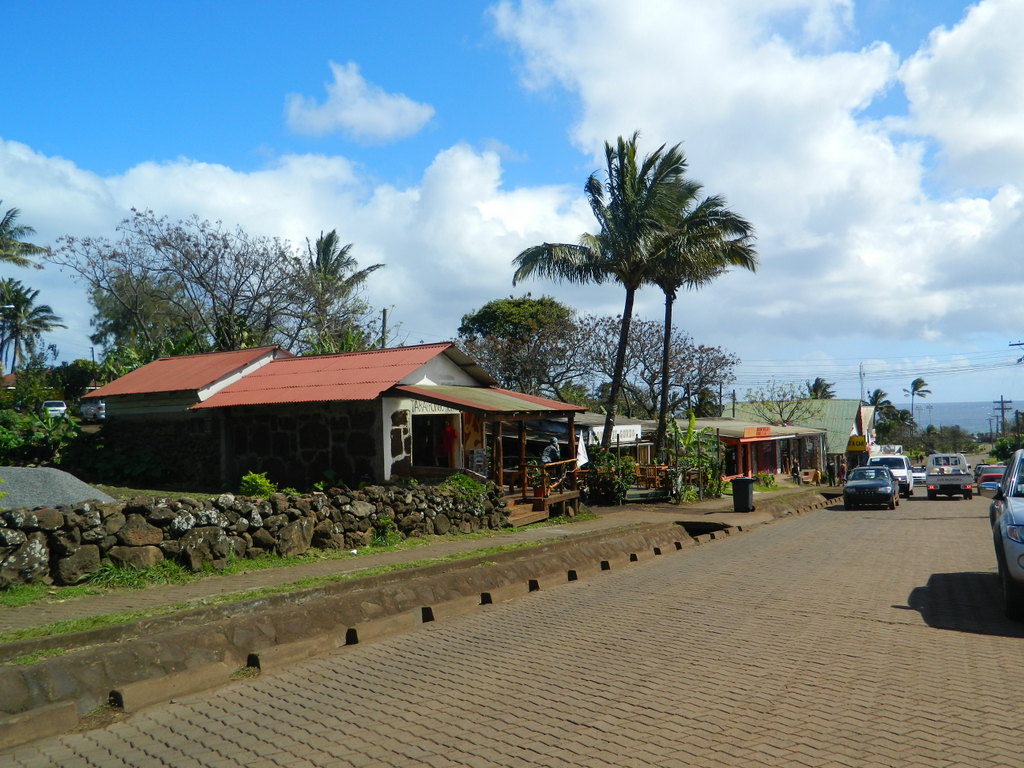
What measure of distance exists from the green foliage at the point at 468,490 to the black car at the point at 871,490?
54.5 ft

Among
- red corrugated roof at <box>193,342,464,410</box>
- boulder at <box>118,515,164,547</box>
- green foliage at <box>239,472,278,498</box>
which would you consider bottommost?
boulder at <box>118,515,164,547</box>

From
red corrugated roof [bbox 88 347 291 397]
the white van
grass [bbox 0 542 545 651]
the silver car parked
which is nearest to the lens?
grass [bbox 0 542 545 651]

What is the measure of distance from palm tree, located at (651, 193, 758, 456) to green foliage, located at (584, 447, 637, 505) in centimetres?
586

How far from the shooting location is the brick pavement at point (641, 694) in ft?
17.5

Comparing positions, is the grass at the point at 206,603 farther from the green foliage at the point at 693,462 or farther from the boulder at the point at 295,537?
the green foliage at the point at 693,462

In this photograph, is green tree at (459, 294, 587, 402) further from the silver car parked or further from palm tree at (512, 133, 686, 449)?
the silver car parked

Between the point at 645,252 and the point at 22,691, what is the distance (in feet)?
69.5

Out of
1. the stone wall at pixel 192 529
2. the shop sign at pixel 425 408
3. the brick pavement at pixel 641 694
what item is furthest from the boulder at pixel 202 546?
the shop sign at pixel 425 408

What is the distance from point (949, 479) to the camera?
34.7 m

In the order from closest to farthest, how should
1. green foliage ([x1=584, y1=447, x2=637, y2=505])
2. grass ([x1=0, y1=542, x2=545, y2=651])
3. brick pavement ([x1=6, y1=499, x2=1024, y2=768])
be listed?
brick pavement ([x1=6, y1=499, x2=1024, y2=768]) < grass ([x1=0, y1=542, x2=545, y2=651]) < green foliage ([x1=584, y1=447, x2=637, y2=505])

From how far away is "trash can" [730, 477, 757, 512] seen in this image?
2514 cm

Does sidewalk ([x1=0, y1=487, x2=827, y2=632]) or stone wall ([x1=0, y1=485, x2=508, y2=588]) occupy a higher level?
stone wall ([x1=0, y1=485, x2=508, y2=588])

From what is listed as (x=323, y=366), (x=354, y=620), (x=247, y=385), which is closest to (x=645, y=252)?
(x=323, y=366)

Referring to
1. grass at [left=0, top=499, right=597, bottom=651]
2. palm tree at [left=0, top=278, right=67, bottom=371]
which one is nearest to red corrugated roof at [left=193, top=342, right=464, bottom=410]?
grass at [left=0, top=499, right=597, bottom=651]
